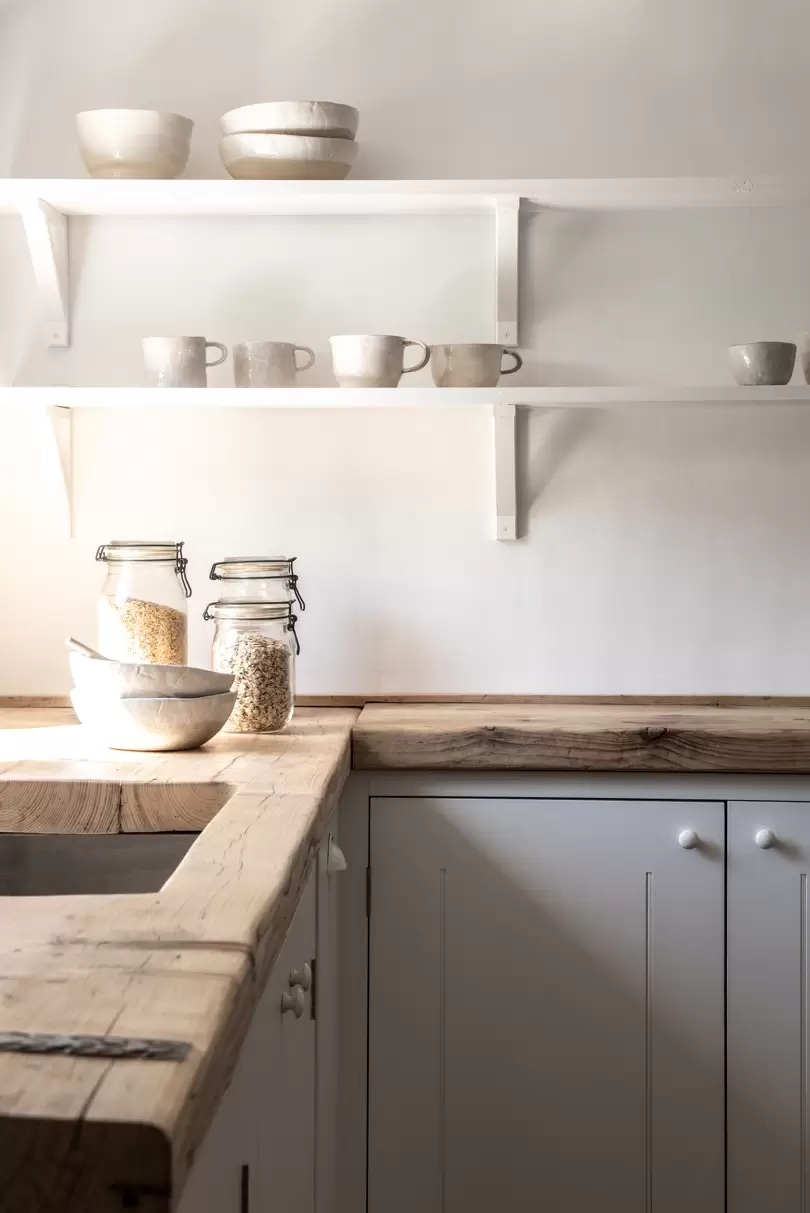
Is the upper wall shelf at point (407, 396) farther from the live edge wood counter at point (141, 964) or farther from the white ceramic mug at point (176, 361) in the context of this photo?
the live edge wood counter at point (141, 964)

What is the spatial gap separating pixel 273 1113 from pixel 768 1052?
95cm

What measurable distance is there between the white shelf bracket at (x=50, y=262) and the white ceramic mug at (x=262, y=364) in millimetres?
395

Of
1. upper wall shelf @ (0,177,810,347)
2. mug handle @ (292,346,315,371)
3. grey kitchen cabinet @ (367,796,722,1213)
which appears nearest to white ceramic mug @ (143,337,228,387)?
mug handle @ (292,346,315,371)

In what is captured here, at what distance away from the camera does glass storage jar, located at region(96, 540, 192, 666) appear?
1851mm

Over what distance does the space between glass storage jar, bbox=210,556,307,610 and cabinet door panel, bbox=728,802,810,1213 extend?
836 mm

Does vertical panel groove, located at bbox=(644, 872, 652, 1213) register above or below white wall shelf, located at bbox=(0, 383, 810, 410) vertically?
below

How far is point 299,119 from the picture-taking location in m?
A: 1.95

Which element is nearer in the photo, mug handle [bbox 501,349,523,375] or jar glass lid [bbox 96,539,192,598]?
jar glass lid [bbox 96,539,192,598]

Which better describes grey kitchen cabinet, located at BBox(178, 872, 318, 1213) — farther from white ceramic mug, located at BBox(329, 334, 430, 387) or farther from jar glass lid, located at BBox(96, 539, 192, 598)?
white ceramic mug, located at BBox(329, 334, 430, 387)

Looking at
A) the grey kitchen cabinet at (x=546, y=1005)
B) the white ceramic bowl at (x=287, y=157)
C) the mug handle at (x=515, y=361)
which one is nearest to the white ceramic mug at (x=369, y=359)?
the mug handle at (x=515, y=361)

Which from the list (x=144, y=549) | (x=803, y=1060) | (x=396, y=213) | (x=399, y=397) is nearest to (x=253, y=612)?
(x=144, y=549)

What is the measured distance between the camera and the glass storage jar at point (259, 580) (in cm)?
190

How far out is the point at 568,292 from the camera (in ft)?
7.08

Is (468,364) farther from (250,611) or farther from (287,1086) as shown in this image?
(287,1086)
